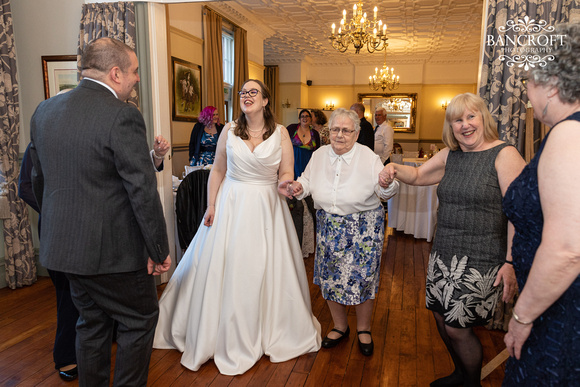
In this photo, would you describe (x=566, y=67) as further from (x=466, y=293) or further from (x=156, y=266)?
→ (x=156, y=266)

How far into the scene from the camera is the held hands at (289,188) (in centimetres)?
267

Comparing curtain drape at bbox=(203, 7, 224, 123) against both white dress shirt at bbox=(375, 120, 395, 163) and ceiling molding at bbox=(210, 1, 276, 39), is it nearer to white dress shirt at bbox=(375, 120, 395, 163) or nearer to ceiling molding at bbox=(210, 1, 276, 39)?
ceiling molding at bbox=(210, 1, 276, 39)

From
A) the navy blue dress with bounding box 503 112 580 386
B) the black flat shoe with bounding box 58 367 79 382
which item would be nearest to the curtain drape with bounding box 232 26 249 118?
the black flat shoe with bounding box 58 367 79 382

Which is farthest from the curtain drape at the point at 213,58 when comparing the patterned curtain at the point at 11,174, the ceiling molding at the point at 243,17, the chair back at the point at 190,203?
the chair back at the point at 190,203

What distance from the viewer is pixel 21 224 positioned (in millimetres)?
4016

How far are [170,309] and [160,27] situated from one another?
251 cm

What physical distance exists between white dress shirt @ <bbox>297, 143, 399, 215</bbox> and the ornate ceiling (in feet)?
17.1

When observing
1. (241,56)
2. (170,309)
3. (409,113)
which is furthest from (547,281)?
(409,113)

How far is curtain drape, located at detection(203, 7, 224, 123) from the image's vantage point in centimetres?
673

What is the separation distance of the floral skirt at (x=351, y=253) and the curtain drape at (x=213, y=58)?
4807 millimetres

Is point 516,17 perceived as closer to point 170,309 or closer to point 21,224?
point 170,309

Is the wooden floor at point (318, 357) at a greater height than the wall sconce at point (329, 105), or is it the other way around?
the wall sconce at point (329, 105)

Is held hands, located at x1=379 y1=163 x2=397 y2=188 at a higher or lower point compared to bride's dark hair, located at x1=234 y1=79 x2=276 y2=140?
lower

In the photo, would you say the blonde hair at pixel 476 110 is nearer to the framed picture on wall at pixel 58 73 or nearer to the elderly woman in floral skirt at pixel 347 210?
the elderly woman in floral skirt at pixel 347 210
